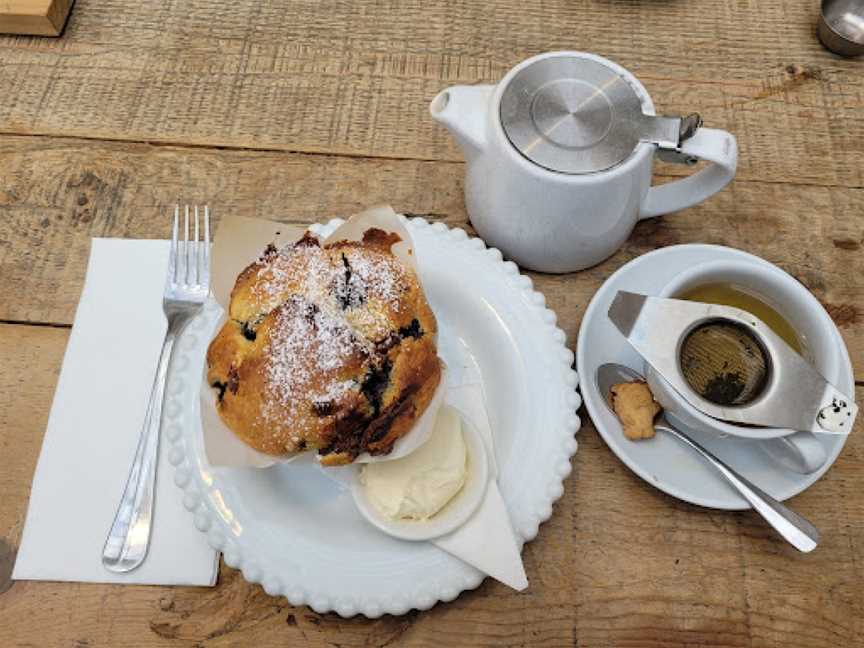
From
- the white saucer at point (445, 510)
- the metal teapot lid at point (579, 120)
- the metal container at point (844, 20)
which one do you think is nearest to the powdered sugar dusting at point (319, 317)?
the white saucer at point (445, 510)

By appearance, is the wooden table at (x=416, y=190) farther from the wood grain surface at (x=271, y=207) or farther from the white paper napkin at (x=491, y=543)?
the white paper napkin at (x=491, y=543)

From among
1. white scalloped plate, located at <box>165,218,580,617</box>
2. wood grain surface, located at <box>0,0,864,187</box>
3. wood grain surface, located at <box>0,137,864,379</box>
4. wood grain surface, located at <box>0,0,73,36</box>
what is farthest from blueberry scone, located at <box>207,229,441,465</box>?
wood grain surface, located at <box>0,0,73,36</box>

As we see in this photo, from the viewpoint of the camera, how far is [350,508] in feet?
3.05

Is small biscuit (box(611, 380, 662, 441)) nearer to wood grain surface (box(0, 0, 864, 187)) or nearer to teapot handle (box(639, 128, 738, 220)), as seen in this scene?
teapot handle (box(639, 128, 738, 220))

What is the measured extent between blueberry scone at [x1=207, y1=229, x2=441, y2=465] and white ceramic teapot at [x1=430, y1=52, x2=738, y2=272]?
0.22 metres

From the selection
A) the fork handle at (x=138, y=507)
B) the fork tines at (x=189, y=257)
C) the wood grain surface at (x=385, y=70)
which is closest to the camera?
the fork handle at (x=138, y=507)

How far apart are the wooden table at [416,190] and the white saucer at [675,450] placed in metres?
A: 0.07

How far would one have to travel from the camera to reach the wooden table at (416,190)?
92 centimetres

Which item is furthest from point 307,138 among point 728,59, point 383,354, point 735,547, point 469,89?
point 735,547

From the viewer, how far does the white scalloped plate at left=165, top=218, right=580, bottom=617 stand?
848 mm

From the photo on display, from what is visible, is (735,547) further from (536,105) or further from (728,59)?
(728,59)

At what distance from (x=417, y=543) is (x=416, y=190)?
61cm

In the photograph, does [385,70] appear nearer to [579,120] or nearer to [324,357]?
[579,120]

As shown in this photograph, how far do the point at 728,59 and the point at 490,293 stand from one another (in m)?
0.74
